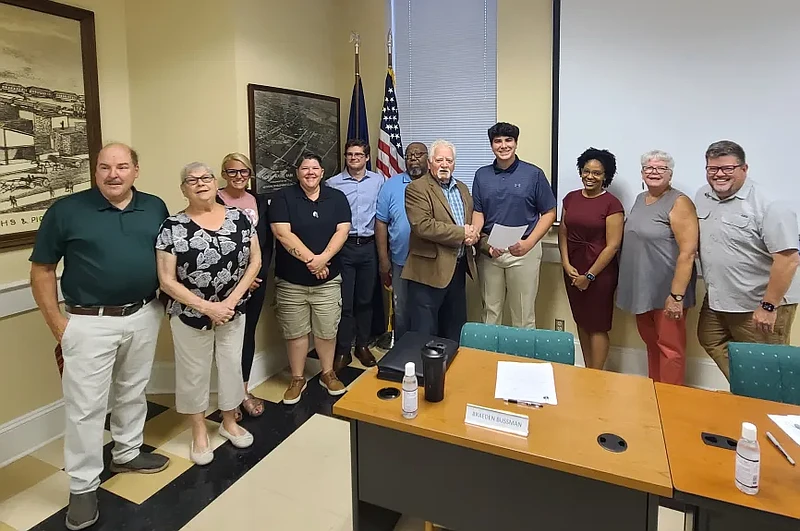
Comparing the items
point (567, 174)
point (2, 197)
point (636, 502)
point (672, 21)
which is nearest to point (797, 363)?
point (636, 502)

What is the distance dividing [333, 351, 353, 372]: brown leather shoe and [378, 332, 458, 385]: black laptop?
1.71 meters

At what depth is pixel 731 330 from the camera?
2.85 m

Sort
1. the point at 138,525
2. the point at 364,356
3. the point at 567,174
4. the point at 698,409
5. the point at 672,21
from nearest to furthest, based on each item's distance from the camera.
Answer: the point at 698,409, the point at 138,525, the point at 672,21, the point at 567,174, the point at 364,356

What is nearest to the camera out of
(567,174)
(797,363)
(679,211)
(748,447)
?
(748,447)

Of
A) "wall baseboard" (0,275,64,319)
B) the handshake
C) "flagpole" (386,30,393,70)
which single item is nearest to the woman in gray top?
the handshake

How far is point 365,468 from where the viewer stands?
5.61 feet

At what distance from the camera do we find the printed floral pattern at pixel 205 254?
7.88 ft

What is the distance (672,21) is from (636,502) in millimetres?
3006

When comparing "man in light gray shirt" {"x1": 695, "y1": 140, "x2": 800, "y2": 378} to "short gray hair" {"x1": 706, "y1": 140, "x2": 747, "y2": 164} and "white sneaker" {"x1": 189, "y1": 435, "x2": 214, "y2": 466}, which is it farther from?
"white sneaker" {"x1": 189, "y1": 435, "x2": 214, "y2": 466}

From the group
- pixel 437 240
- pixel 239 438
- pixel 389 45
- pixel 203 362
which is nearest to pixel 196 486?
pixel 239 438

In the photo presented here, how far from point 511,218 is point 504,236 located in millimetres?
152

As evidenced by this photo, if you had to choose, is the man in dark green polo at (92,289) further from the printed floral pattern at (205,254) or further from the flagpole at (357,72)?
the flagpole at (357,72)

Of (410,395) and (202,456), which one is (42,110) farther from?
(410,395)

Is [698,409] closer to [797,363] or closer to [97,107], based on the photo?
[797,363]
